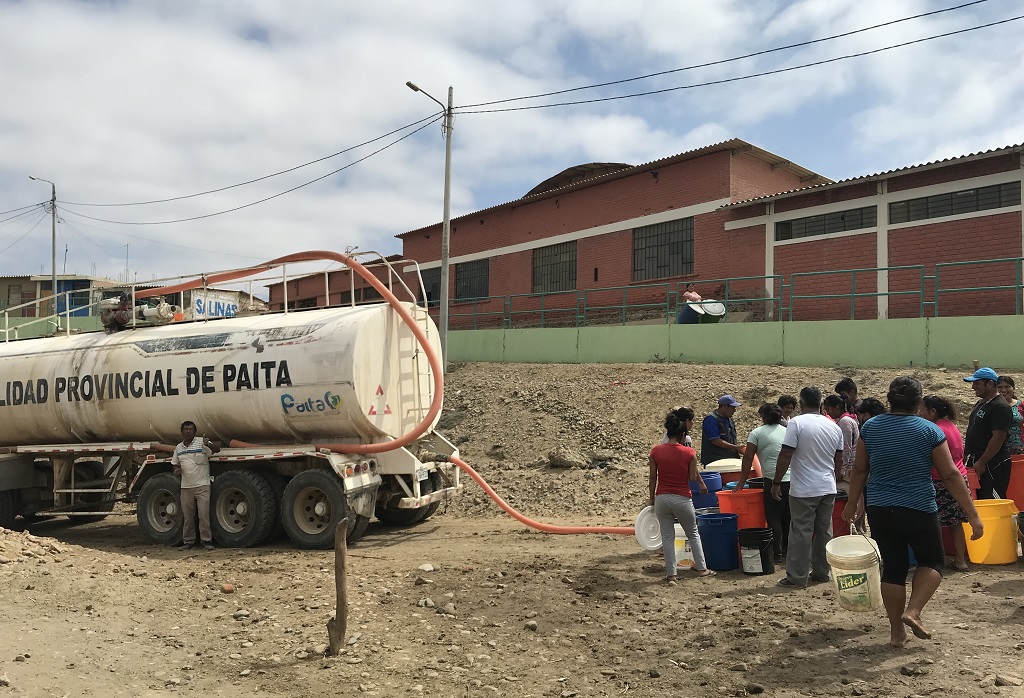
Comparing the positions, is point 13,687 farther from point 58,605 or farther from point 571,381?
point 571,381

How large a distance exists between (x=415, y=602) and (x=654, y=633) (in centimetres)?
224

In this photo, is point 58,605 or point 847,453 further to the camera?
point 847,453

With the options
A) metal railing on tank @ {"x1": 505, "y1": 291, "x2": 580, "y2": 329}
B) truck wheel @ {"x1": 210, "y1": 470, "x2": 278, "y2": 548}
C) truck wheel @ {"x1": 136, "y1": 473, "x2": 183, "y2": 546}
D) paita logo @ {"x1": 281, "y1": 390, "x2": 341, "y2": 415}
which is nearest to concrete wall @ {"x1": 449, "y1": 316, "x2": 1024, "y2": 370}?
metal railing on tank @ {"x1": 505, "y1": 291, "x2": 580, "y2": 329}

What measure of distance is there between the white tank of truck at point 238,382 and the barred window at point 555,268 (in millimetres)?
15457

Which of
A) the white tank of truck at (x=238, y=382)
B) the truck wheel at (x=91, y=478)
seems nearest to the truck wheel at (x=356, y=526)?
the white tank of truck at (x=238, y=382)

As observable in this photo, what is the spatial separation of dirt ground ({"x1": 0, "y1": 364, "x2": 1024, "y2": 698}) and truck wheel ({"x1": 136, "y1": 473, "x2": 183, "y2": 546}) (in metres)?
0.28

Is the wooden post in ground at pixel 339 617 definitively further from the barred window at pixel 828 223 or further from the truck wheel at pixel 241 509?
the barred window at pixel 828 223

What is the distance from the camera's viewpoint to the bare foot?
16.0 ft

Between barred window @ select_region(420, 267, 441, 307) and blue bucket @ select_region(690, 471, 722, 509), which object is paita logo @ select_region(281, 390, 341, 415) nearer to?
blue bucket @ select_region(690, 471, 722, 509)

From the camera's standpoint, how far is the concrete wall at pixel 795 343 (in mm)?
14125

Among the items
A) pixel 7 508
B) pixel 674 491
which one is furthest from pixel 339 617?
pixel 7 508

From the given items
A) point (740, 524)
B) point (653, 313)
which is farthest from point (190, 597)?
point (653, 313)

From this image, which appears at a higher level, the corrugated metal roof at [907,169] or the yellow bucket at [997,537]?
the corrugated metal roof at [907,169]

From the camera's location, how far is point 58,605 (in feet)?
22.5
